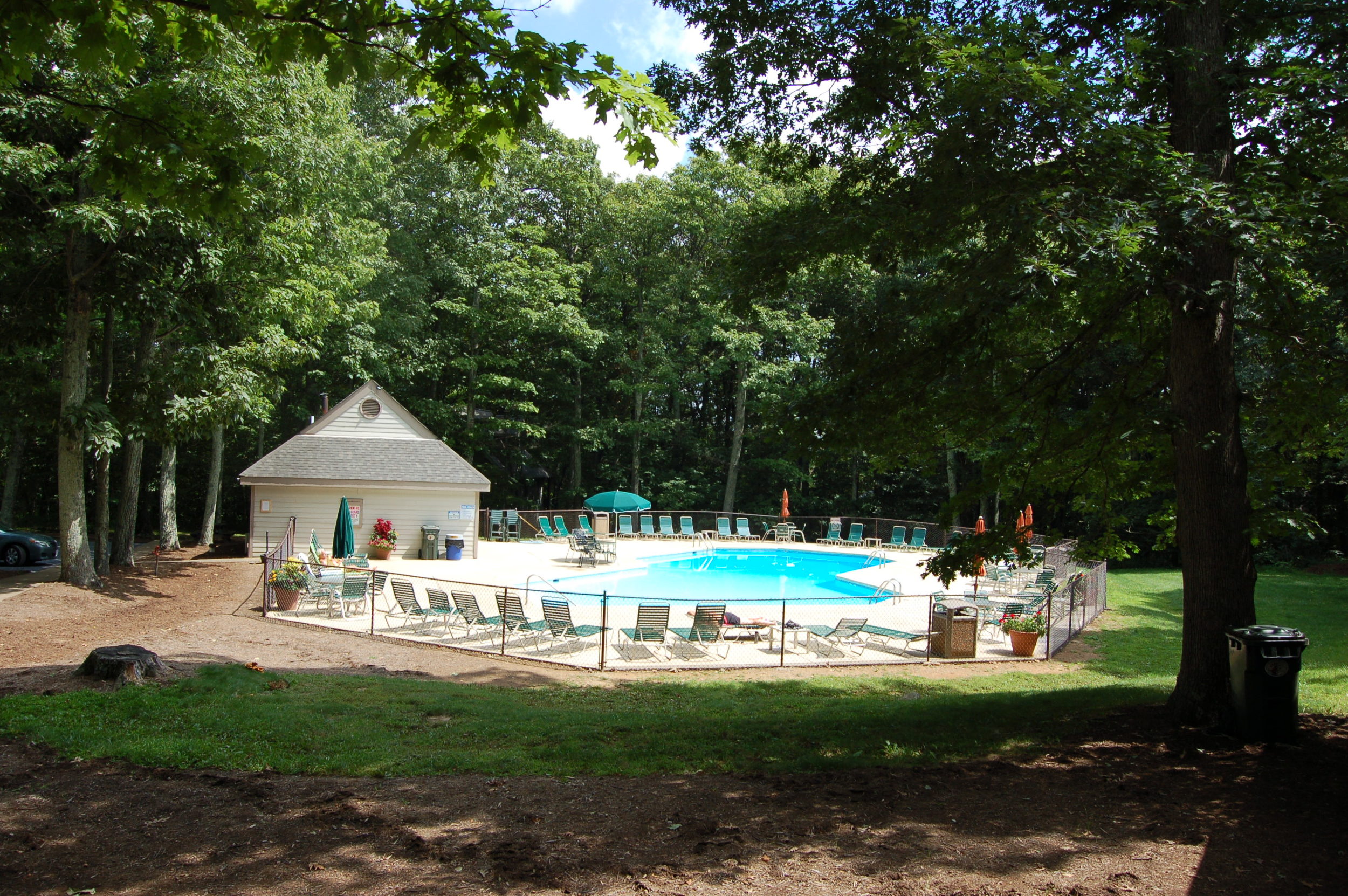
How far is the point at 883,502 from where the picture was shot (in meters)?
41.0

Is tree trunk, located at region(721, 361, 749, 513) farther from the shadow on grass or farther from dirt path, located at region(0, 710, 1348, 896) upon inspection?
dirt path, located at region(0, 710, 1348, 896)

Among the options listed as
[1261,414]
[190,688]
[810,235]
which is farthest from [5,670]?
[1261,414]

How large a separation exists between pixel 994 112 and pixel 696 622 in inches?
354

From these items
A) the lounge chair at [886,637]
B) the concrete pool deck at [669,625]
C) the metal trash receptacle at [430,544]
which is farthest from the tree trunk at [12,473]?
the lounge chair at [886,637]

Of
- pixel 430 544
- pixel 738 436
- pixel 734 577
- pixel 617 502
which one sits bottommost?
pixel 734 577

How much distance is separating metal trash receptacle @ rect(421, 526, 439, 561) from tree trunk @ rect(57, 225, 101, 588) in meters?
9.69

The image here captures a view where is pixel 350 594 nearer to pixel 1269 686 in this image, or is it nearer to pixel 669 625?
pixel 669 625

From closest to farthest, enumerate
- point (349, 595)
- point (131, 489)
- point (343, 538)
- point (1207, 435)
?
point (1207, 435) → point (349, 595) → point (131, 489) → point (343, 538)

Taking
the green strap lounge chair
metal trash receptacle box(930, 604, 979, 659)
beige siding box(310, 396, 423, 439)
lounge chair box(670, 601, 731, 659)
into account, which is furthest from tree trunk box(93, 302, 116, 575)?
metal trash receptacle box(930, 604, 979, 659)

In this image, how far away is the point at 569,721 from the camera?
8.30 metres

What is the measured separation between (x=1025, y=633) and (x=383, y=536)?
17.8 m

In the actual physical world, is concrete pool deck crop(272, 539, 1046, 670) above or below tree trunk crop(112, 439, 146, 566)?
below

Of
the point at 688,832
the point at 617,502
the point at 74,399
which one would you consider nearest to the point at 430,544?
the point at 617,502

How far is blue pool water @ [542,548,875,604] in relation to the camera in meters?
22.5
